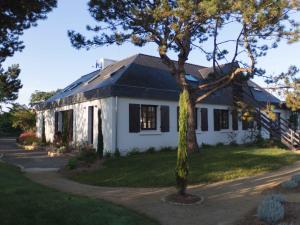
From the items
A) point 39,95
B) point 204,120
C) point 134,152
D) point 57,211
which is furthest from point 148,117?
point 39,95

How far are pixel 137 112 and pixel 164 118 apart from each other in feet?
7.26

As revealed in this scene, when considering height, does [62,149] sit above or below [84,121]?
below

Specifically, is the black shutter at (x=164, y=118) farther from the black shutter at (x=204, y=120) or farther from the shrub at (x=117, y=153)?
the shrub at (x=117, y=153)

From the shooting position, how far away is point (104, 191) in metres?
10.1

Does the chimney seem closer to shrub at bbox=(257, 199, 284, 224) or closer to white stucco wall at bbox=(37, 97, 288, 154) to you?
white stucco wall at bbox=(37, 97, 288, 154)

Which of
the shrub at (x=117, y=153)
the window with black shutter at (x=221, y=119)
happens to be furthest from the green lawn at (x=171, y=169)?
the window with black shutter at (x=221, y=119)

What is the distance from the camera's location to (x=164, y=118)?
815 inches

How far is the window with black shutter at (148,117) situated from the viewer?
19997mm

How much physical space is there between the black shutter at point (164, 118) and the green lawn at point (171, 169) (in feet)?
14.0

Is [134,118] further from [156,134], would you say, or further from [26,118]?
[26,118]

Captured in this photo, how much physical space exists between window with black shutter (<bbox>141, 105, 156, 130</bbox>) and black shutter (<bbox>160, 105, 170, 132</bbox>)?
1.34 feet

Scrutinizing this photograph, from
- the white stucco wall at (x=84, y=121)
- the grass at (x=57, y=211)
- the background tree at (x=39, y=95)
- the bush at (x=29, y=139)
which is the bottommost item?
the grass at (x=57, y=211)

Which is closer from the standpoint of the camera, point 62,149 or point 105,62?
point 62,149

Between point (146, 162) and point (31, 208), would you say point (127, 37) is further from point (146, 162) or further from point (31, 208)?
point (31, 208)
